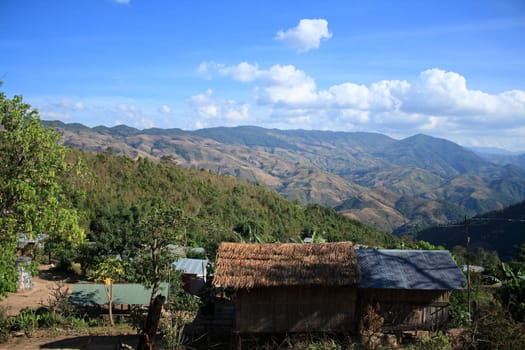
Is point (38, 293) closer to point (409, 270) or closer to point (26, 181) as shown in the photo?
point (26, 181)

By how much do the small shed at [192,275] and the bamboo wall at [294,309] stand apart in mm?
7945

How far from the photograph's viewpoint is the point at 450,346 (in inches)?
291

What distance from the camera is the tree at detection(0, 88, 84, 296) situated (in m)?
10.4

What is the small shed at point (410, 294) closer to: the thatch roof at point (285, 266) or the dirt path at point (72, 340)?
the thatch roof at point (285, 266)

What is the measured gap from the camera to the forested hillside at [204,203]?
36.1 metres

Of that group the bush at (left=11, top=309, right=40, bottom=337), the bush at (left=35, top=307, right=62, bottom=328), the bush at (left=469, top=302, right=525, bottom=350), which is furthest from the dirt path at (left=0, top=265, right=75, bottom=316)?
the bush at (left=469, top=302, right=525, bottom=350)

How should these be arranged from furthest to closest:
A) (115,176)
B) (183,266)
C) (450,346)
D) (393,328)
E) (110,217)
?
(115,176)
(110,217)
(183,266)
(393,328)
(450,346)

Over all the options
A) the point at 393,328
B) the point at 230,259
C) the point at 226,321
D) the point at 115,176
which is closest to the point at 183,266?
the point at 226,321

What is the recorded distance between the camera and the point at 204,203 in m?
46.9

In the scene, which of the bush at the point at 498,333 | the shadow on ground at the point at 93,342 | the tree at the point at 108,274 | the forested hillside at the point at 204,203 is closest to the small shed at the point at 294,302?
the shadow on ground at the point at 93,342

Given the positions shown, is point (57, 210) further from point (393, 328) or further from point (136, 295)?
point (393, 328)

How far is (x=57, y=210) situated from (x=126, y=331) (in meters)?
7.56

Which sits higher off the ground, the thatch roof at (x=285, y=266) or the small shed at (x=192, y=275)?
the thatch roof at (x=285, y=266)

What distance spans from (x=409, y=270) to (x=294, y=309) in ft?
13.1
